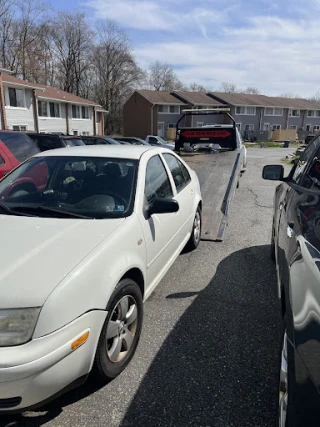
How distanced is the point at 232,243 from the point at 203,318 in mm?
2395

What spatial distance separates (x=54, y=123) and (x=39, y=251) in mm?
31558

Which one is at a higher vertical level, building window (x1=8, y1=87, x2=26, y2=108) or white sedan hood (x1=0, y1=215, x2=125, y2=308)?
building window (x1=8, y1=87, x2=26, y2=108)

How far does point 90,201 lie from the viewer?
2.98m

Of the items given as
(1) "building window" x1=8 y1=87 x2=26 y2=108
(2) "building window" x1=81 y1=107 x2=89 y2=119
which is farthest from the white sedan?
(2) "building window" x1=81 y1=107 x2=89 y2=119

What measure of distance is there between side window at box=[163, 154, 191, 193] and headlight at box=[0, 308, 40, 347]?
2661 mm

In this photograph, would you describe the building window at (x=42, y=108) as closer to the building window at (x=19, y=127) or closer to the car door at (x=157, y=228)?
the building window at (x=19, y=127)

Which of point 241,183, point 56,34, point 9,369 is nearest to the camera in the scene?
point 9,369

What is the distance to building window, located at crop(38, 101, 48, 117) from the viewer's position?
29109 millimetres

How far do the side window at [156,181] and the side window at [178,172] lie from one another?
0.30m

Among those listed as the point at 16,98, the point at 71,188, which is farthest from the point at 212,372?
the point at 16,98

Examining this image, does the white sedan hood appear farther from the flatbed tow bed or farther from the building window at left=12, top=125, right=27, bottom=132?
the building window at left=12, top=125, right=27, bottom=132

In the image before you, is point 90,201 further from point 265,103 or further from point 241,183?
point 265,103

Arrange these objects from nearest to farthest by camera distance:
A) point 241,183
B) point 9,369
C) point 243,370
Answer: point 9,369
point 243,370
point 241,183

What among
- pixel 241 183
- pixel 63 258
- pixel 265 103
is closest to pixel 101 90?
pixel 265 103
